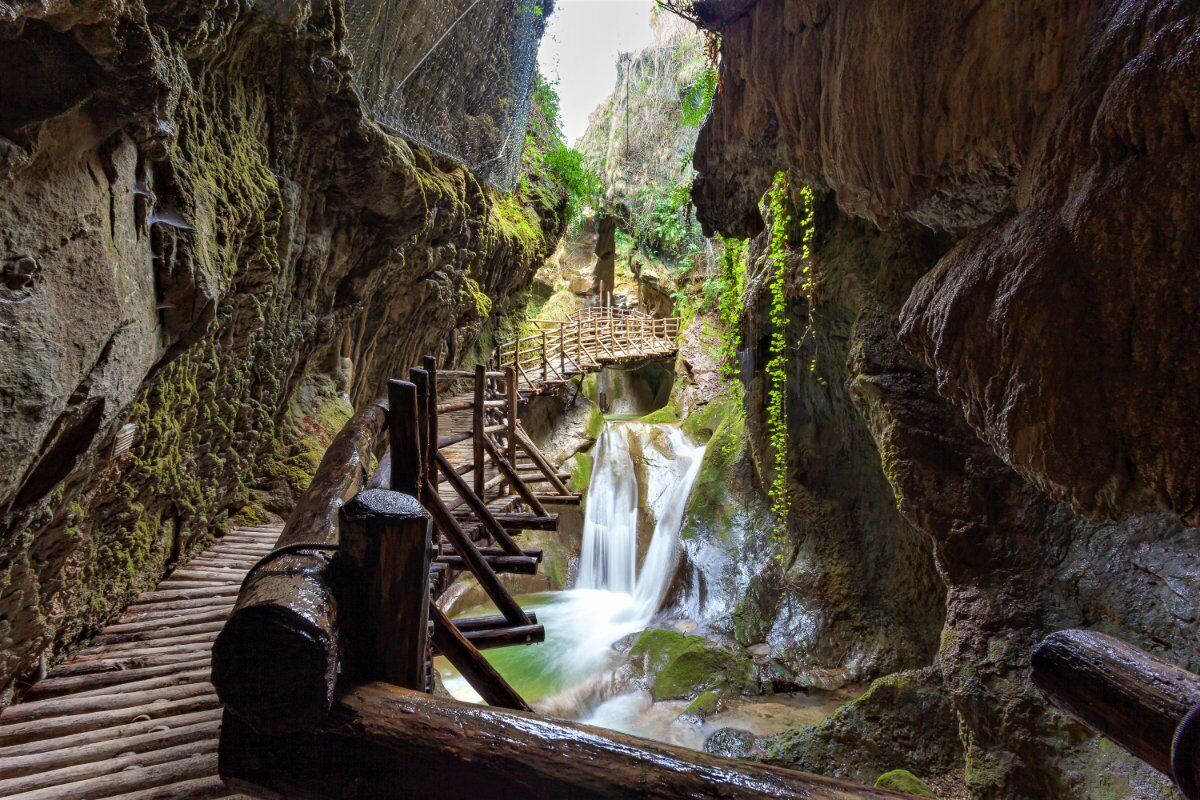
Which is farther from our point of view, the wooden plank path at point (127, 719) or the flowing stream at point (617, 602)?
the flowing stream at point (617, 602)

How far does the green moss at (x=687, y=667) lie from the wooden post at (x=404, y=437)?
5805 millimetres

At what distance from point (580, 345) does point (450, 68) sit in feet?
37.4

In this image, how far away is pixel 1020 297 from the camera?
2.41 m

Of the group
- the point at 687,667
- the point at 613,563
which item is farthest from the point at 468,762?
the point at 613,563

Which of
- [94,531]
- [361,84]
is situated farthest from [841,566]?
[361,84]

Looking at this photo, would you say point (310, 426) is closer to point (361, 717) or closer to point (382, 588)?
point (382, 588)

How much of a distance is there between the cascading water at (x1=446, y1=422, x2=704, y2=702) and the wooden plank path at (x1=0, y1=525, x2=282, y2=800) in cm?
510

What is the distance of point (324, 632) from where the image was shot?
4.56 ft

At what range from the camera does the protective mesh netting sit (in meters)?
5.34

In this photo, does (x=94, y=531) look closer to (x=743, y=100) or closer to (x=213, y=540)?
(x=213, y=540)

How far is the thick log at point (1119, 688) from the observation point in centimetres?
144

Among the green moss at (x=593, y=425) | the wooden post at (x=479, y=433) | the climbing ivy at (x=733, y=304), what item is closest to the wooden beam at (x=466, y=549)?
the wooden post at (x=479, y=433)

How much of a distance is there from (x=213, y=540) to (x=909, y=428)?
682 centimetres

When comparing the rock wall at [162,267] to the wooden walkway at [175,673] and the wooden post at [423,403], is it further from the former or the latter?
the wooden post at [423,403]
